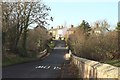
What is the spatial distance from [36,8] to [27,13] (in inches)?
88.0

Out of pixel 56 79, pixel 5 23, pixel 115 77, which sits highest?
pixel 5 23

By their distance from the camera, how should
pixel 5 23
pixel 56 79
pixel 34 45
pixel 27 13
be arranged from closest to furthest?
pixel 56 79 < pixel 5 23 < pixel 27 13 < pixel 34 45

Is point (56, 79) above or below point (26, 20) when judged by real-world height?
below

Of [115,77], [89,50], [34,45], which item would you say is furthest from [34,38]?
[115,77]

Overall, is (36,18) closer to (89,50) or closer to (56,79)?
(89,50)

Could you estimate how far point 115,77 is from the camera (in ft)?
23.4

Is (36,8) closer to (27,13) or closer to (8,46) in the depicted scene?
(27,13)

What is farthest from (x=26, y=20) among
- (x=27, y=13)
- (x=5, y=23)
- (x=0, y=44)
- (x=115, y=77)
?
(x=115, y=77)

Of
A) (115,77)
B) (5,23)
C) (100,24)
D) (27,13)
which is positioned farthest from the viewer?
(100,24)

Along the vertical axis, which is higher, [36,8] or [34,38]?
[36,8]

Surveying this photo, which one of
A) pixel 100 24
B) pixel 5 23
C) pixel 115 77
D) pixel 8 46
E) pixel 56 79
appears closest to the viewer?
pixel 115 77

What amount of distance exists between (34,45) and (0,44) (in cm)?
2774

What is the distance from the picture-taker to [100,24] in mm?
110250

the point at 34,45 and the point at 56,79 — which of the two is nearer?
the point at 56,79
